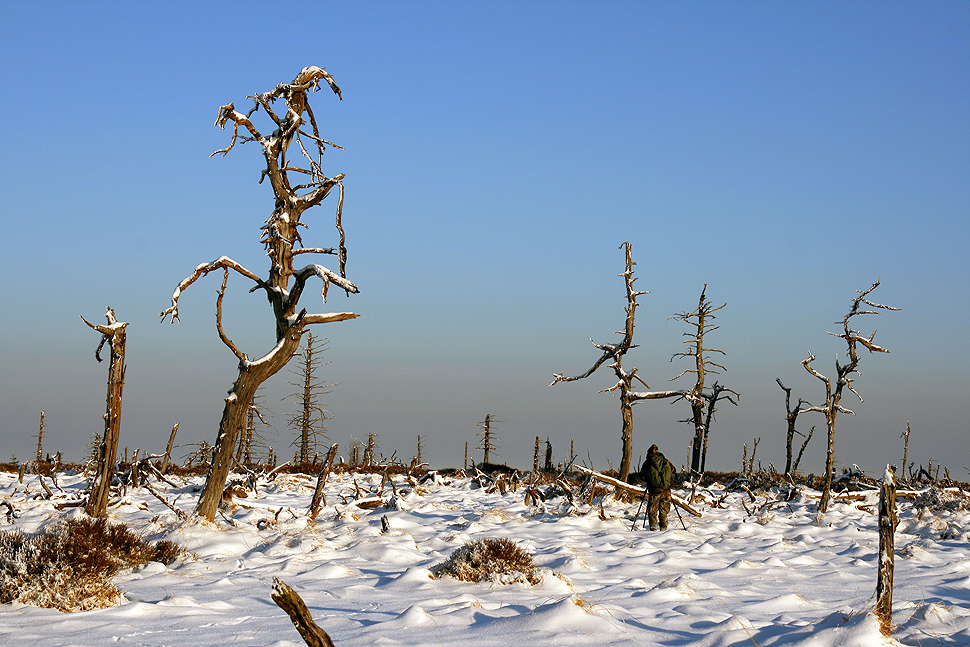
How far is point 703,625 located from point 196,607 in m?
4.79

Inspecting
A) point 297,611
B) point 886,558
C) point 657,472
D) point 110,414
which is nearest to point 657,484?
point 657,472

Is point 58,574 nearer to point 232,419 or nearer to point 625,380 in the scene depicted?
point 232,419

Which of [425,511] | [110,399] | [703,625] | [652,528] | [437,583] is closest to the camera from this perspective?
[703,625]

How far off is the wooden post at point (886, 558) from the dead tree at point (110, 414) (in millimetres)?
12026

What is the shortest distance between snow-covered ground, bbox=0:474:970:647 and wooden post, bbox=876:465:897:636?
0.69ft

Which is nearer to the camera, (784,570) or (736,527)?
(784,570)

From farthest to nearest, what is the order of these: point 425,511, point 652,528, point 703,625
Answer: point 425,511
point 652,528
point 703,625

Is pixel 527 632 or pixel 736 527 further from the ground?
pixel 527 632

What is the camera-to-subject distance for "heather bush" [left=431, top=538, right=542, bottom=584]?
26.6 feet

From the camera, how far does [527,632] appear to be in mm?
6043

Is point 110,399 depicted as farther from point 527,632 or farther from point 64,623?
point 527,632

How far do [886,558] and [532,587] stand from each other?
365 centimetres

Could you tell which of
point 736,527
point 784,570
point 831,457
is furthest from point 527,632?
point 831,457

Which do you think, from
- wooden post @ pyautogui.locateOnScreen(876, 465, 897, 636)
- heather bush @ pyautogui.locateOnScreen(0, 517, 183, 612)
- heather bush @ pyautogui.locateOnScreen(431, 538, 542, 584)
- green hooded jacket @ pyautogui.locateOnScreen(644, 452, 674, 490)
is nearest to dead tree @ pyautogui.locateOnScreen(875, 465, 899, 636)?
wooden post @ pyautogui.locateOnScreen(876, 465, 897, 636)
